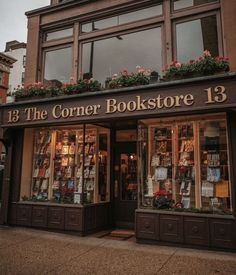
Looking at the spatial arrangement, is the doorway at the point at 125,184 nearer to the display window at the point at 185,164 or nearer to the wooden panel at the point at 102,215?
the wooden panel at the point at 102,215

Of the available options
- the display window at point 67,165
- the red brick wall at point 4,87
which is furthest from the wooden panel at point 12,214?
the red brick wall at point 4,87

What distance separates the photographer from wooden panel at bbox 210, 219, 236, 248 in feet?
21.1

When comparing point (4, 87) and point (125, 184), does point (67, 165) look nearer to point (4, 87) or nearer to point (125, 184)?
point (125, 184)

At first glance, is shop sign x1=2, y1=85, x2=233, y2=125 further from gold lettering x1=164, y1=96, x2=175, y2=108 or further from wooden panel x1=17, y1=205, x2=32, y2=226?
wooden panel x1=17, y1=205, x2=32, y2=226

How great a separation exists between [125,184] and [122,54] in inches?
160

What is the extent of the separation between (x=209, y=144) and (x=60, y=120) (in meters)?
4.14

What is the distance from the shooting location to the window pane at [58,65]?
9895mm

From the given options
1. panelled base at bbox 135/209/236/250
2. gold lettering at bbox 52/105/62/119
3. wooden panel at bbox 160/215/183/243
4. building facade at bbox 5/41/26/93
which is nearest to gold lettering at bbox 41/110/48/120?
gold lettering at bbox 52/105/62/119

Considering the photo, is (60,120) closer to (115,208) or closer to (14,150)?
(14,150)

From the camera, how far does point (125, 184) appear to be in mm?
9266

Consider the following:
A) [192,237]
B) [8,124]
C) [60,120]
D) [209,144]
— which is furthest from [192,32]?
[8,124]

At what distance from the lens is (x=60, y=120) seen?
8477 millimetres

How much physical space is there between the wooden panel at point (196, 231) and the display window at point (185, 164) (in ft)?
1.15

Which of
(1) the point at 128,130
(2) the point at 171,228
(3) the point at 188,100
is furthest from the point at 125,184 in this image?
(3) the point at 188,100
